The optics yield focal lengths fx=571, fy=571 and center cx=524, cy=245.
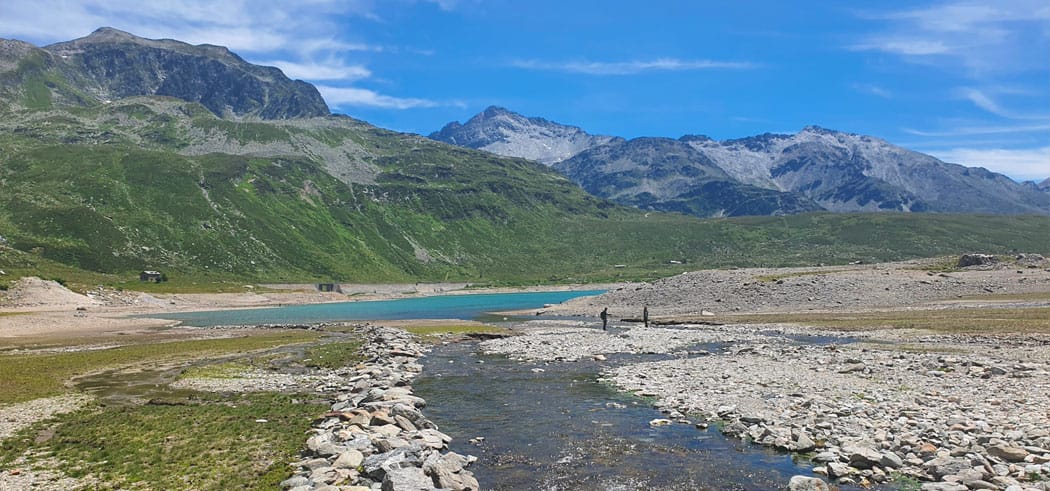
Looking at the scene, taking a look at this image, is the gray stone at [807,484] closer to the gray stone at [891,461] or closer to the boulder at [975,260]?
the gray stone at [891,461]

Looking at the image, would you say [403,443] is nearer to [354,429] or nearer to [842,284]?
[354,429]

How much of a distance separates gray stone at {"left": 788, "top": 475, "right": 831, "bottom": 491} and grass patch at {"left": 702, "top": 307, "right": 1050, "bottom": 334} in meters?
45.0

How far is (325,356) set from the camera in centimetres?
5134

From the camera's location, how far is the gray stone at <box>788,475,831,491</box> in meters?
18.1

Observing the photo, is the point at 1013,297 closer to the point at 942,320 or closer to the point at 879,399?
the point at 942,320

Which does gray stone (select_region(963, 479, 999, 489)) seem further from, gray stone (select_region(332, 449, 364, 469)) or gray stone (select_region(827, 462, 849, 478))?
gray stone (select_region(332, 449, 364, 469))

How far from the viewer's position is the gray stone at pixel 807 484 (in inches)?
713

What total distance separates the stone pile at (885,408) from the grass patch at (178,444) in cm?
1862

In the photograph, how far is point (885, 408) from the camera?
Result: 1030 inches

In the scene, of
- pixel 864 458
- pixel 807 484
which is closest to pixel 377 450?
pixel 807 484

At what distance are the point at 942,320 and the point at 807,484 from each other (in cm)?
5799

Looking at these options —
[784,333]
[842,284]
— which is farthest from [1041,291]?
[784,333]

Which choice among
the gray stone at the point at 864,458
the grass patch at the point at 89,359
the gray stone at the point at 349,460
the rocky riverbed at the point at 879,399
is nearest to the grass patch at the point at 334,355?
the grass patch at the point at 89,359

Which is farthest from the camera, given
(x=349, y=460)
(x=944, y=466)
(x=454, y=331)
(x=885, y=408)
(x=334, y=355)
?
(x=454, y=331)
